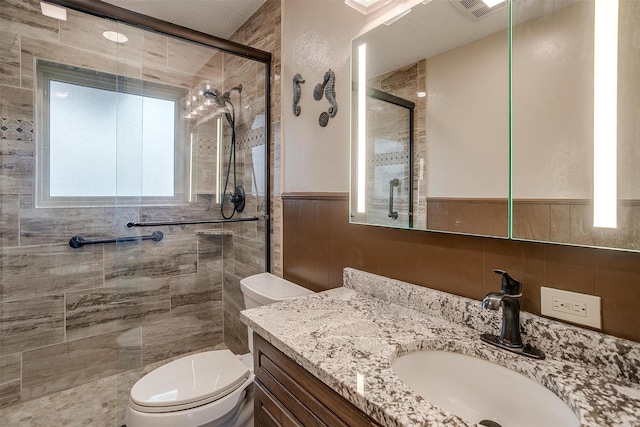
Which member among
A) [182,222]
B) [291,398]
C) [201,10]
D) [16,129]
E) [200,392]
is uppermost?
[201,10]

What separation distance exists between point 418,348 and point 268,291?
964 millimetres

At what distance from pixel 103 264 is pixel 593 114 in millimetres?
2690

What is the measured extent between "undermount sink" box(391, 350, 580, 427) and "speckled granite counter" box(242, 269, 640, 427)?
2 cm

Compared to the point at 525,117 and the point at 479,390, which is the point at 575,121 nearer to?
the point at 525,117

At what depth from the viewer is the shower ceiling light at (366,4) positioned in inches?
50.5

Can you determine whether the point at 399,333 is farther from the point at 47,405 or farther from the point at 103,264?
the point at 47,405

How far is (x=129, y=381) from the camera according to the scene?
1.84 metres

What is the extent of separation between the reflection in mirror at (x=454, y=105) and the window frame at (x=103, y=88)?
1489 millimetres

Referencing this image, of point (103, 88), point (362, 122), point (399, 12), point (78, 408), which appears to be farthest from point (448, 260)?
point (103, 88)

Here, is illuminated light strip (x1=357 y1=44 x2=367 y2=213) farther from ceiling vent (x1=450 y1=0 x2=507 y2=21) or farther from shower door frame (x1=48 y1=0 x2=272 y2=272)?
shower door frame (x1=48 y1=0 x2=272 y2=272)

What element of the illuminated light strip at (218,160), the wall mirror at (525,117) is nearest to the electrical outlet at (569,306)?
the wall mirror at (525,117)

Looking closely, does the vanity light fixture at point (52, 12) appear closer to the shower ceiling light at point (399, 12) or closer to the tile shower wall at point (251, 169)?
the tile shower wall at point (251, 169)

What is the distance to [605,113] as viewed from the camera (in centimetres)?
74

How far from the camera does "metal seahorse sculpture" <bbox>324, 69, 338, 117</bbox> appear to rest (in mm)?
1523
